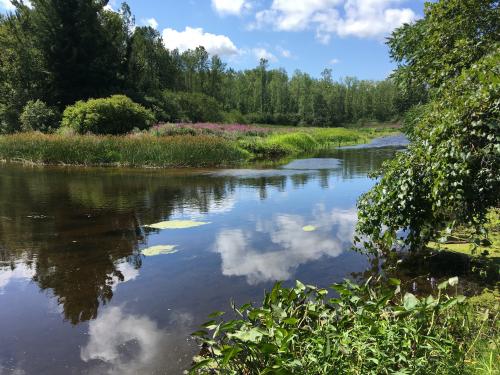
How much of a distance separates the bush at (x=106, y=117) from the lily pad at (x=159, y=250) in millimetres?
18800

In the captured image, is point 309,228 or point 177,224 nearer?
point 309,228

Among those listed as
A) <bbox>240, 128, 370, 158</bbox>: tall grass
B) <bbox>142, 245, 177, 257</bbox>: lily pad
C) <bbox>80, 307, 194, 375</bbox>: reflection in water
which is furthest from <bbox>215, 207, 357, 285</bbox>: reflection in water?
<bbox>240, 128, 370, 158</bbox>: tall grass

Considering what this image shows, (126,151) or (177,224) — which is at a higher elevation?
(126,151)

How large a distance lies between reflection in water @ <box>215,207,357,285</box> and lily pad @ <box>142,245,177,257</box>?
0.77m

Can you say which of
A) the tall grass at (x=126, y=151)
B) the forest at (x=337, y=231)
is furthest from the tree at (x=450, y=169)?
the tall grass at (x=126, y=151)

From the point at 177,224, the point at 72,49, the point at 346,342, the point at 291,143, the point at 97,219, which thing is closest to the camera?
the point at 346,342

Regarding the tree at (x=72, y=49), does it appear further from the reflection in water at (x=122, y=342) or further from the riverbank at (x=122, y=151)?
the reflection in water at (x=122, y=342)

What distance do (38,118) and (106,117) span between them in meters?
6.93

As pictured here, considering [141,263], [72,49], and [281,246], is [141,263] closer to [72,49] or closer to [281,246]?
[281,246]

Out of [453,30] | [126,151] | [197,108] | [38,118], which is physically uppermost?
[197,108]

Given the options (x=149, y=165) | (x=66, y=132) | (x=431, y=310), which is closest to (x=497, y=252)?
(x=431, y=310)

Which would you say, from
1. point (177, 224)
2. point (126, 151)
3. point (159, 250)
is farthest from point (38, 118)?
point (159, 250)

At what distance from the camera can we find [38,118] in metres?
28.7

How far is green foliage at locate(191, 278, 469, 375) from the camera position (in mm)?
2750
